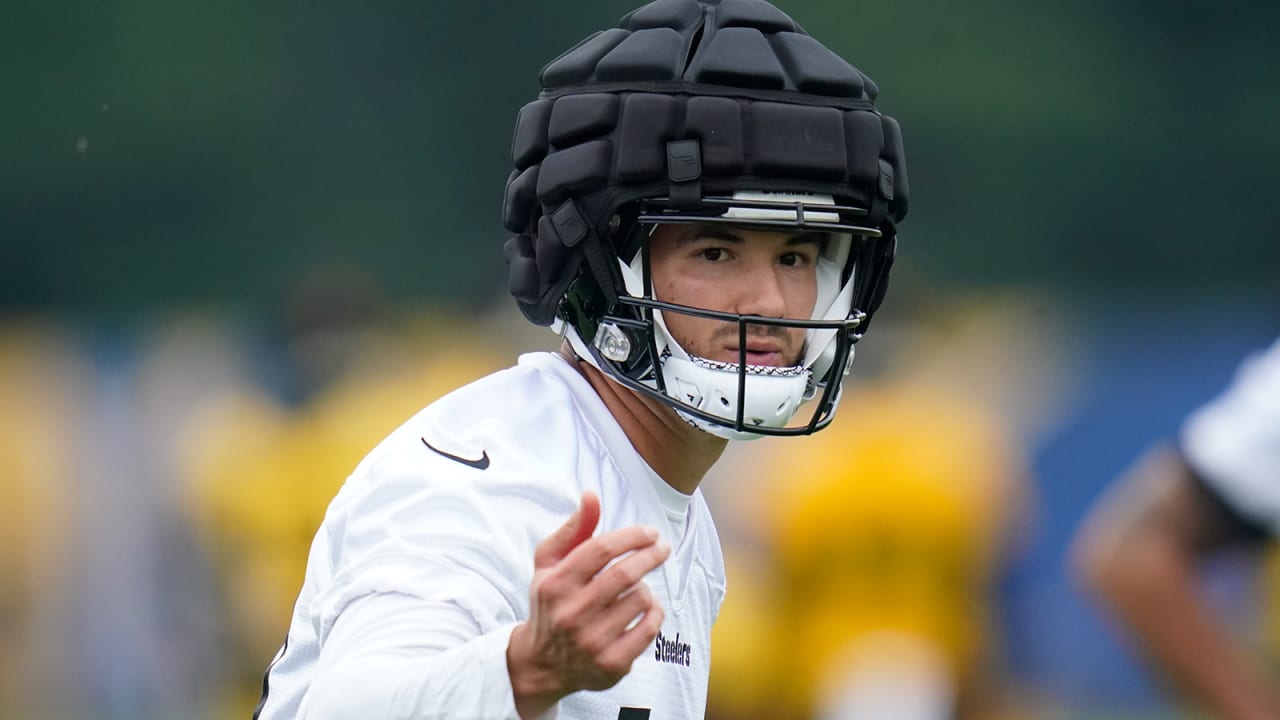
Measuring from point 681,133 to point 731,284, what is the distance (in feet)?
0.83

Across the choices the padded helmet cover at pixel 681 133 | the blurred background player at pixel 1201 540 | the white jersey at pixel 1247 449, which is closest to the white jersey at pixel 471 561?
the padded helmet cover at pixel 681 133

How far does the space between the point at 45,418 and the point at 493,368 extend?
1530 mm

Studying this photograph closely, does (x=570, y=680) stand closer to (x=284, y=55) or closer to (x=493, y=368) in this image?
(x=493, y=368)

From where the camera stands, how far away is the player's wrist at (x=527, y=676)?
2064 mm

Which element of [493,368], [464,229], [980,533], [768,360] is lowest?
[980,533]

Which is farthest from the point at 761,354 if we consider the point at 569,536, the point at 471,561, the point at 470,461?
the point at 569,536

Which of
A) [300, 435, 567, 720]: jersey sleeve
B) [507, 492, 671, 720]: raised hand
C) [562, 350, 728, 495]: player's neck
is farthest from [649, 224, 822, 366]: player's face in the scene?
[507, 492, 671, 720]: raised hand

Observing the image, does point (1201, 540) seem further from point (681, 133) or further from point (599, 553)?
point (599, 553)

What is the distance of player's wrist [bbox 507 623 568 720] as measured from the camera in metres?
2.06

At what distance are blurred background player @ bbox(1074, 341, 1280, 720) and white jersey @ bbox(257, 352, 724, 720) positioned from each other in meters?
0.71

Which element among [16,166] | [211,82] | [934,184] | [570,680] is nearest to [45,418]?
[16,166]

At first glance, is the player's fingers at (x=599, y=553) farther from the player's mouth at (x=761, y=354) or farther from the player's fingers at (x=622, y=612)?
the player's mouth at (x=761, y=354)

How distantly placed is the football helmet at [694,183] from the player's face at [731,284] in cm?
2

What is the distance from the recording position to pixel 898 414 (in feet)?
17.7
